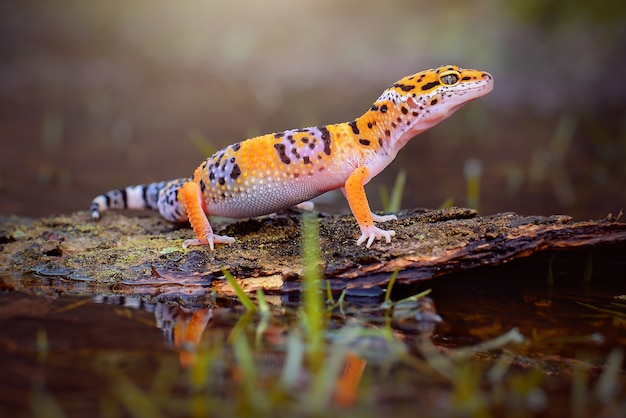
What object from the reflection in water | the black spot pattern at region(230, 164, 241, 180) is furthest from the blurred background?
the reflection in water

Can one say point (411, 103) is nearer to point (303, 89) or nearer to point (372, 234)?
point (372, 234)

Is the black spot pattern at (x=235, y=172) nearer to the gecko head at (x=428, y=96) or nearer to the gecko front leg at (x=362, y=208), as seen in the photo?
the gecko front leg at (x=362, y=208)

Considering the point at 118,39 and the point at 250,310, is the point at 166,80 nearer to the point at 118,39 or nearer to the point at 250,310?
the point at 118,39

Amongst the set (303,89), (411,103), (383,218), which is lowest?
(383,218)

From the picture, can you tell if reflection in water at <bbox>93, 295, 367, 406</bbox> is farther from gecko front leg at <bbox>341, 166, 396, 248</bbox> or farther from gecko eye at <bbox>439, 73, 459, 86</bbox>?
gecko eye at <bbox>439, 73, 459, 86</bbox>

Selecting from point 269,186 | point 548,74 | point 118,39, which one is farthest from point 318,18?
point 269,186

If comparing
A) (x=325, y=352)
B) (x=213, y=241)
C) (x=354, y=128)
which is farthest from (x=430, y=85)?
(x=325, y=352)
